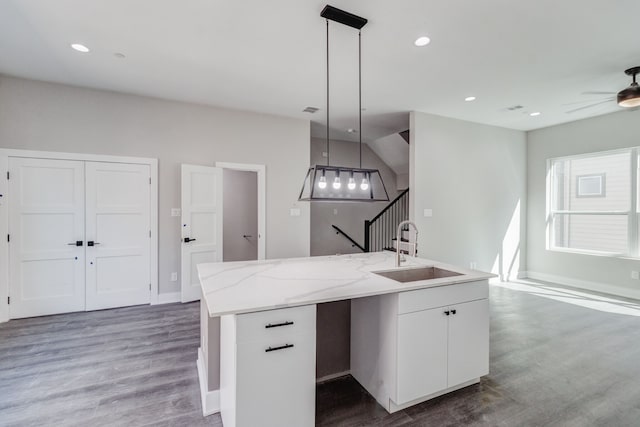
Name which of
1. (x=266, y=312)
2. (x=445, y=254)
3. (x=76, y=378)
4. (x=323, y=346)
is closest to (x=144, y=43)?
(x=266, y=312)

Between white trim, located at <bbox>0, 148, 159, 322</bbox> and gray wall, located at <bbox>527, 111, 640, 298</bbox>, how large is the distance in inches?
275

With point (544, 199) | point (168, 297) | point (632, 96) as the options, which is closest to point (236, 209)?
point (168, 297)

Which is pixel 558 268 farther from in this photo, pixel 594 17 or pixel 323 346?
pixel 323 346

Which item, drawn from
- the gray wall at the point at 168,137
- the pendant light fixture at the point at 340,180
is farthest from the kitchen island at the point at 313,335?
the gray wall at the point at 168,137

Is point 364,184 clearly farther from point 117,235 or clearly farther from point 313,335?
point 117,235

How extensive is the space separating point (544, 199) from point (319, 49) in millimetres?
5461

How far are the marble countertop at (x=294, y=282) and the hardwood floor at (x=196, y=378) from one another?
0.88 meters

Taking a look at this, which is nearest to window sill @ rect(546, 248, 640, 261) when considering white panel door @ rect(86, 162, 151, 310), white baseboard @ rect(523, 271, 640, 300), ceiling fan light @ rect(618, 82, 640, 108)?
white baseboard @ rect(523, 271, 640, 300)

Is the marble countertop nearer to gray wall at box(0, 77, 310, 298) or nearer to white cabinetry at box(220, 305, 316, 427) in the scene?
white cabinetry at box(220, 305, 316, 427)

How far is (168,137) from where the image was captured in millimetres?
4258

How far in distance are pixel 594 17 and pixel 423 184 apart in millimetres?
2746

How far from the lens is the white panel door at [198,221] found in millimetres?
4230

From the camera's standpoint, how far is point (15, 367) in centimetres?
252

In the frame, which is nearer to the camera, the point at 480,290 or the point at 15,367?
the point at 480,290
